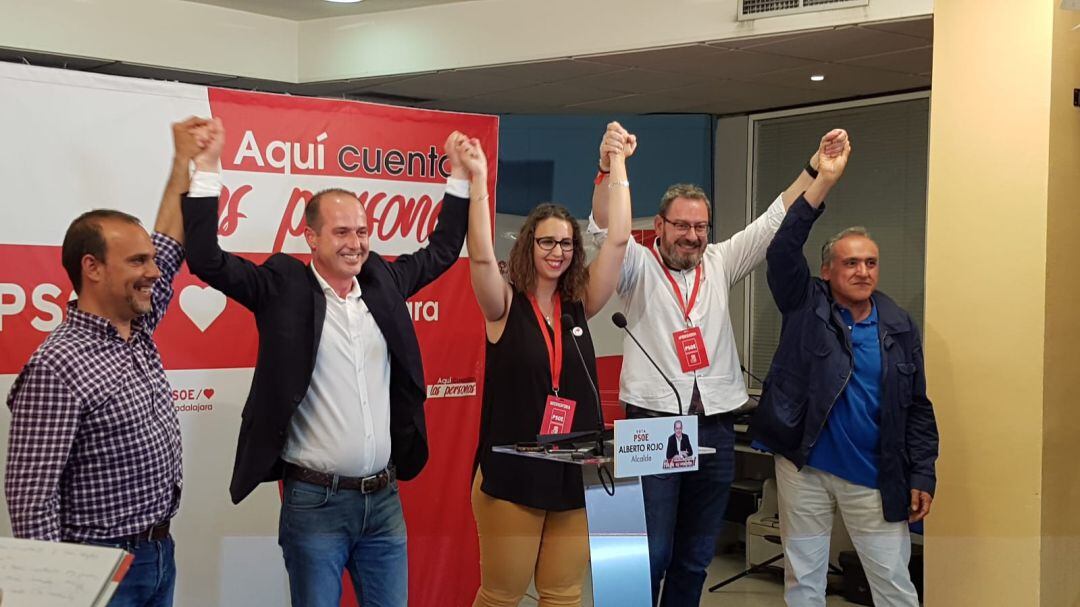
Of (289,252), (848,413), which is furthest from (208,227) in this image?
(848,413)

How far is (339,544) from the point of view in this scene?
107 inches

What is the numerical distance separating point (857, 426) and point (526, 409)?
113cm

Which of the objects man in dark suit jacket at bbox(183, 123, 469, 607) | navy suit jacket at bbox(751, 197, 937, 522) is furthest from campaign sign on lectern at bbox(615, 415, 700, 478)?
navy suit jacket at bbox(751, 197, 937, 522)

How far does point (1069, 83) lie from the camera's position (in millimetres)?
3588

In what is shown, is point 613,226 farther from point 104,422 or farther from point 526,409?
point 104,422

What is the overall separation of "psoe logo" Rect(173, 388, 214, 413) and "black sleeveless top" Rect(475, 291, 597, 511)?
1.01m

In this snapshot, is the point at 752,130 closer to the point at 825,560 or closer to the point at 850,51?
the point at 850,51

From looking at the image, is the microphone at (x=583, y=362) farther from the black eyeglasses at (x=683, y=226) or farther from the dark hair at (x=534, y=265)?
the black eyeglasses at (x=683, y=226)

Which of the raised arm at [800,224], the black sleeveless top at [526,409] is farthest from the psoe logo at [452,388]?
the raised arm at [800,224]

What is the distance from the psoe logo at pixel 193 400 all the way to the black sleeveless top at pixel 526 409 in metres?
1.01

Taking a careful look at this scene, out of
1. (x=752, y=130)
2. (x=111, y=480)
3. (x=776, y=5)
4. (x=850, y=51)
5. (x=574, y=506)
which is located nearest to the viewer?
(x=111, y=480)

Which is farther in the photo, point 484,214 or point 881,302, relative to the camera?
point 881,302

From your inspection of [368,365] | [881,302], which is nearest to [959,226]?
[881,302]

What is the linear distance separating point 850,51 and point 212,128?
318 cm
